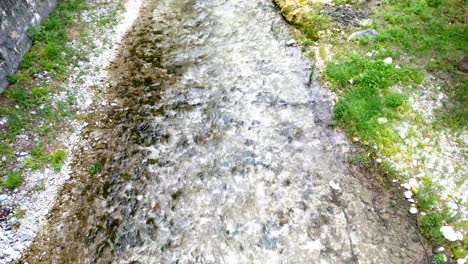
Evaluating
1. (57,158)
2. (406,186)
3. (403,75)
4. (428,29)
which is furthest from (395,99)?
(57,158)

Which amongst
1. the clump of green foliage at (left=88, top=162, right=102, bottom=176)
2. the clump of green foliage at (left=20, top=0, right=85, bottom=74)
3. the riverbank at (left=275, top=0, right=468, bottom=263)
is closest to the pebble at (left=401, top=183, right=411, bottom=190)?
the riverbank at (left=275, top=0, right=468, bottom=263)

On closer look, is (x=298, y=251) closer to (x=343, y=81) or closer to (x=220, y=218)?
(x=220, y=218)

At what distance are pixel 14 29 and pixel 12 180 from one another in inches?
222

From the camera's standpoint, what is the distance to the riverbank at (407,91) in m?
8.88

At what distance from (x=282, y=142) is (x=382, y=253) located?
4088 millimetres

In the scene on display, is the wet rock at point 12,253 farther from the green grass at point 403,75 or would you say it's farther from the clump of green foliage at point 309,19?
the clump of green foliage at point 309,19

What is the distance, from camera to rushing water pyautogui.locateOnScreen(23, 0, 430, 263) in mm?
8383

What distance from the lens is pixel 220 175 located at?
9914 mm

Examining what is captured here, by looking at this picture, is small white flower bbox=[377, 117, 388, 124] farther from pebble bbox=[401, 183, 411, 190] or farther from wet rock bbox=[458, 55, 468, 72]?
wet rock bbox=[458, 55, 468, 72]

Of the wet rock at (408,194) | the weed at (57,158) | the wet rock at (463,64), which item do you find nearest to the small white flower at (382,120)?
the wet rock at (408,194)

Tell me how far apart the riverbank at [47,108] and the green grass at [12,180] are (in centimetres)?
2

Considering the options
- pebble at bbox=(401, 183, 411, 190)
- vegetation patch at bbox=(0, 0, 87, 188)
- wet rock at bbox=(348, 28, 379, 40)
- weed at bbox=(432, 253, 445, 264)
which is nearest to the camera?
weed at bbox=(432, 253, 445, 264)

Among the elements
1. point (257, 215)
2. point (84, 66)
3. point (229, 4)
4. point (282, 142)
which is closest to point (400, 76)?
point (282, 142)

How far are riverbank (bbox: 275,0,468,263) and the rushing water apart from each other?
73cm
